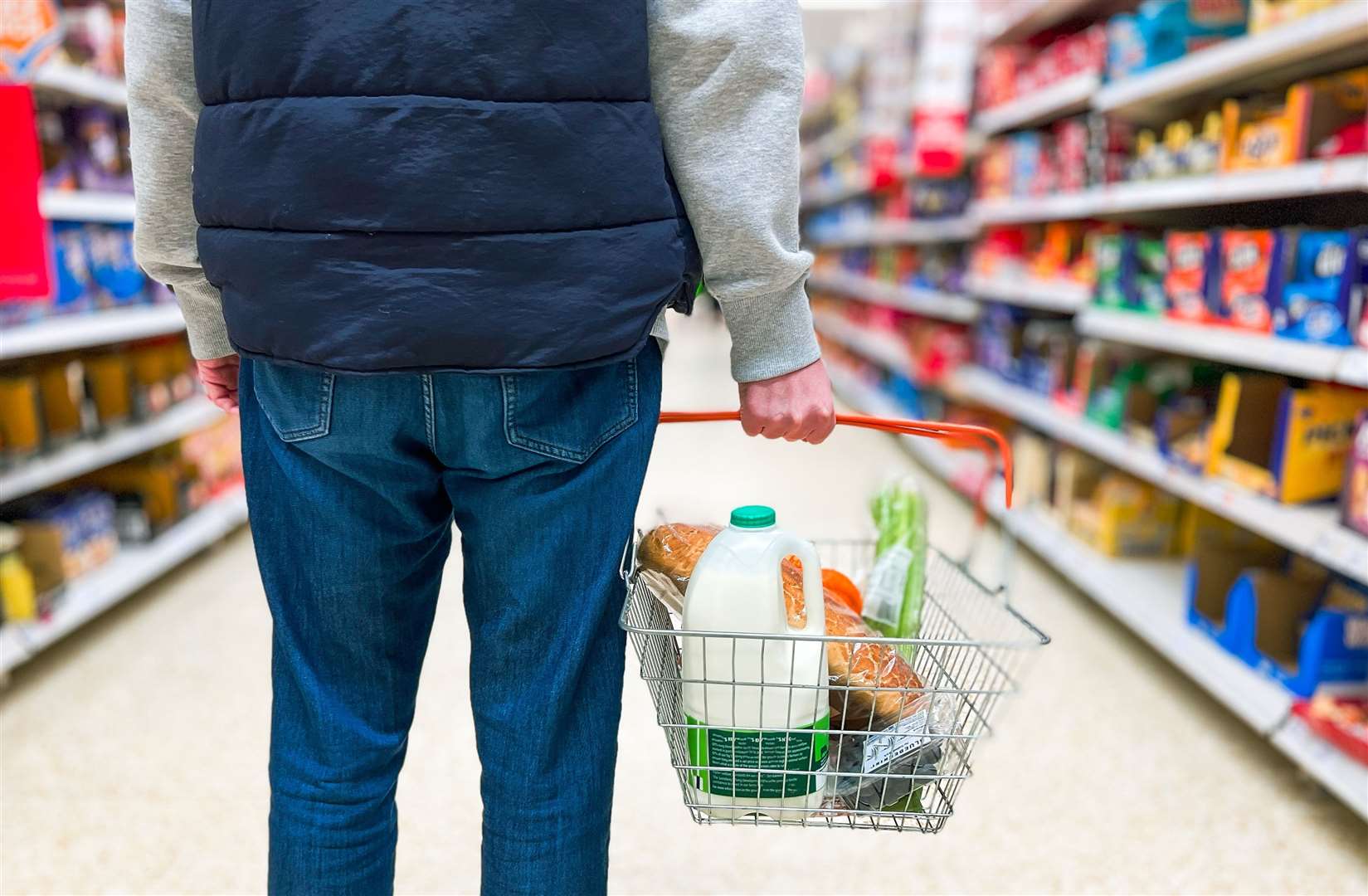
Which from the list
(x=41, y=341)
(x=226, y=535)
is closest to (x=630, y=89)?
(x=41, y=341)

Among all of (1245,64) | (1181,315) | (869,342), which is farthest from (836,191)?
(1245,64)

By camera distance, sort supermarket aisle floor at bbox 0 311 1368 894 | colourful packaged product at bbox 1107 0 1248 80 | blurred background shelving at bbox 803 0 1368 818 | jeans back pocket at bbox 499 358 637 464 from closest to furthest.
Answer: jeans back pocket at bbox 499 358 637 464 < supermarket aisle floor at bbox 0 311 1368 894 < blurred background shelving at bbox 803 0 1368 818 < colourful packaged product at bbox 1107 0 1248 80

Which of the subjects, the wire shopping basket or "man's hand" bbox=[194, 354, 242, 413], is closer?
the wire shopping basket

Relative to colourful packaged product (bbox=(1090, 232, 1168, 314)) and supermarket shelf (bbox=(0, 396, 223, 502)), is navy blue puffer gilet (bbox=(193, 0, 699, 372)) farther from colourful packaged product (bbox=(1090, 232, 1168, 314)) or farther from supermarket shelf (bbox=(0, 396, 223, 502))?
colourful packaged product (bbox=(1090, 232, 1168, 314))

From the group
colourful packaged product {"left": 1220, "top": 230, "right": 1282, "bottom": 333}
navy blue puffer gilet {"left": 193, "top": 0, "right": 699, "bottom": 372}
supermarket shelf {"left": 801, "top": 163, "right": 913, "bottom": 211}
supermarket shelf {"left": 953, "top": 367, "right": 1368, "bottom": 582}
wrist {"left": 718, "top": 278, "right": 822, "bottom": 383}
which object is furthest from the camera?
supermarket shelf {"left": 801, "top": 163, "right": 913, "bottom": 211}

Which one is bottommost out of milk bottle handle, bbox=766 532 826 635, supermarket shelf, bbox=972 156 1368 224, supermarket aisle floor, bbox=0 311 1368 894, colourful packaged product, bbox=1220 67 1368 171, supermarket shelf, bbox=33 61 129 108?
supermarket aisle floor, bbox=0 311 1368 894

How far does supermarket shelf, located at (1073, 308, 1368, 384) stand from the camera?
6.02 ft

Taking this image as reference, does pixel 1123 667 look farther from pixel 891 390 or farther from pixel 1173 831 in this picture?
pixel 891 390

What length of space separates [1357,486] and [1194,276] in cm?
77

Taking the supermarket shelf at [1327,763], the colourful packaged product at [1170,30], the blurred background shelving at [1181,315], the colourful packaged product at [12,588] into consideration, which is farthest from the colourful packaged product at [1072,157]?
the colourful packaged product at [12,588]

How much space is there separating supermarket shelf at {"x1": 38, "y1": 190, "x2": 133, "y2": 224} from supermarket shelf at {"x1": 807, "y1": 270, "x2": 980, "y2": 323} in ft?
9.03

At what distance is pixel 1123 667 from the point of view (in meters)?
2.52

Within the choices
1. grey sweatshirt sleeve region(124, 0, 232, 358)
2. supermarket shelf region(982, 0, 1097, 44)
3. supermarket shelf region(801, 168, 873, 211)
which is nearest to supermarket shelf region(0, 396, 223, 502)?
grey sweatshirt sleeve region(124, 0, 232, 358)

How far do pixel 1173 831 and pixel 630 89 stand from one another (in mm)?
1654
